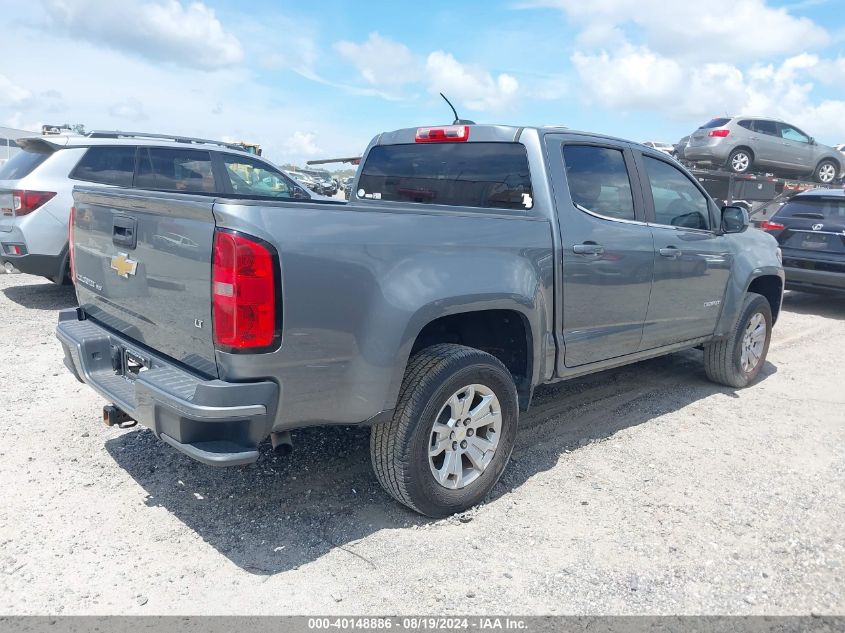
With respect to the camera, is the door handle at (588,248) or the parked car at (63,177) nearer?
the door handle at (588,248)

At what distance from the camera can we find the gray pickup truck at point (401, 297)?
263cm

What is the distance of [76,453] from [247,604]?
1818 millimetres

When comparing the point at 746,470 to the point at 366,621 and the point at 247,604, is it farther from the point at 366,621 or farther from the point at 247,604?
the point at 247,604

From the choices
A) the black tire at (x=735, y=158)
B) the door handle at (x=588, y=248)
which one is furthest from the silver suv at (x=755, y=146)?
the door handle at (x=588, y=248)

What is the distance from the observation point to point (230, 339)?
8.52 feet

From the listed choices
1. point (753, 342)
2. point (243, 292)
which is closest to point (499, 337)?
point (243, 292)

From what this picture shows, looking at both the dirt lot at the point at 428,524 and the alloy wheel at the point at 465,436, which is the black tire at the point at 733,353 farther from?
the alloy wheel at the point at 465,436

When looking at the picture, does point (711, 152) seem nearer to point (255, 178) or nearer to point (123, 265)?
point (255, 178)

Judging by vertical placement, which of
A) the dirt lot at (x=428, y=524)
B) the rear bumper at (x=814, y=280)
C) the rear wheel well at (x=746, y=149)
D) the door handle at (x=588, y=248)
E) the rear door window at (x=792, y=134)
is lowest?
the dirt lot at (x=428, y=524)

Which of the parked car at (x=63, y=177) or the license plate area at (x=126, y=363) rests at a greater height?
the parked car at (x=63, y=177)

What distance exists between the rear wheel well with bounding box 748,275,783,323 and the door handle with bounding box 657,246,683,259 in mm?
1658

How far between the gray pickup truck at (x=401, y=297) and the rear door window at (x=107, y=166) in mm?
3620

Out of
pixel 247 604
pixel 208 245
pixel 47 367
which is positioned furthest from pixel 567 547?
pixel 47 367

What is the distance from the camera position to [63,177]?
7035 mm
